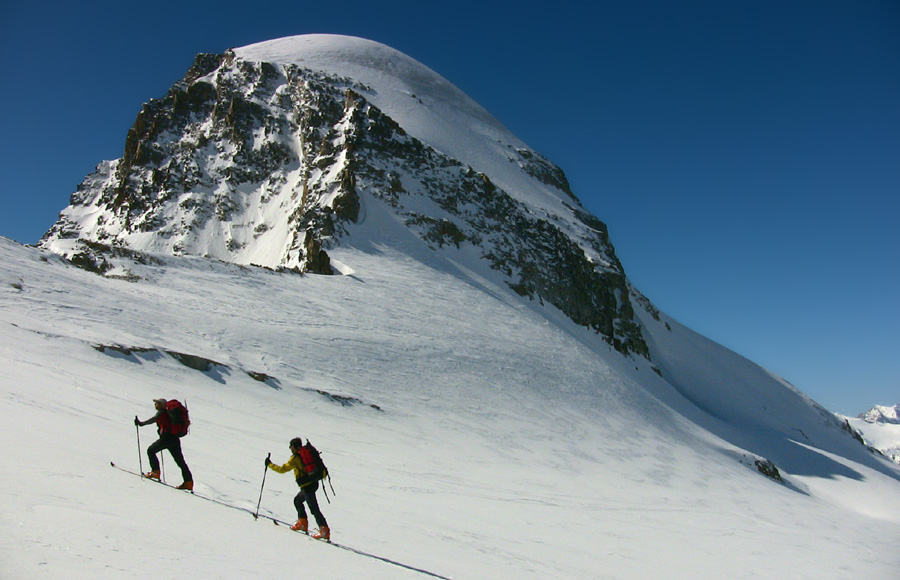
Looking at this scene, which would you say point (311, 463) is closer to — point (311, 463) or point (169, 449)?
point (311, 463)

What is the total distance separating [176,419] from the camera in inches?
343

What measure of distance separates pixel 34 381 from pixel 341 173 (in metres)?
36.0

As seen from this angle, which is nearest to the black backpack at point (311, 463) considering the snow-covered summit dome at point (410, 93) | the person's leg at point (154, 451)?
the person's leg at point (154, 451)

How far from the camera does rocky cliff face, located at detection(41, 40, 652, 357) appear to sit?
A: 46.0m

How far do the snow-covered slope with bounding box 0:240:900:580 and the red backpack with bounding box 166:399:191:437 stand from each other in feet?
2.71

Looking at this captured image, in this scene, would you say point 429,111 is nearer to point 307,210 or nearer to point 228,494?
point 307,210

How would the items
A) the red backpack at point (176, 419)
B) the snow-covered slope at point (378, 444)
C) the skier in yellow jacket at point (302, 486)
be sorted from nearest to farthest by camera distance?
the snow-covered slope at point (378, 444), the skier in yellow jacket at point (302, 486), the red backpack at point (176, 419)

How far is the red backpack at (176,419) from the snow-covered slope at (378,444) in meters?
0.82

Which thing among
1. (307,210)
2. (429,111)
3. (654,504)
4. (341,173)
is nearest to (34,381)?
(654,504)

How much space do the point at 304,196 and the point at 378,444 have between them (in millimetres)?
34346

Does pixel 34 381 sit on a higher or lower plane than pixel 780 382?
lower

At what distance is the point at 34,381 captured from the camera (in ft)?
40.3

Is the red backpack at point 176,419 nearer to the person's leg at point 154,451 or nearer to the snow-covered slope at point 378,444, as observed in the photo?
the person's leg at point 154,451

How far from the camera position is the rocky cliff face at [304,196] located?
1811 inches
